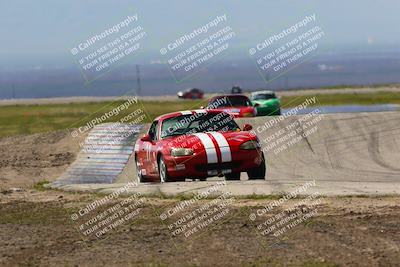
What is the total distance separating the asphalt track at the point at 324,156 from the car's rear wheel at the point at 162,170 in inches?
27.8

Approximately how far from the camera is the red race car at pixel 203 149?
14266mm

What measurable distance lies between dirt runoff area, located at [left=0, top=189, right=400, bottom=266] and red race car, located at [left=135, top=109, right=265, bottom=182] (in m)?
2.26

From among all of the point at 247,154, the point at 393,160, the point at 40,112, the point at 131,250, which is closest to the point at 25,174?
the point at 247,154

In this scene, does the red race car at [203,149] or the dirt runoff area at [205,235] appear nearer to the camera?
the dirt runoff area at [205,235]

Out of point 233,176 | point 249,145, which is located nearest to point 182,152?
point 249,145

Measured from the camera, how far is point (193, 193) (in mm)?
12328

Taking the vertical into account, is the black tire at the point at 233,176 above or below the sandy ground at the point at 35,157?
below

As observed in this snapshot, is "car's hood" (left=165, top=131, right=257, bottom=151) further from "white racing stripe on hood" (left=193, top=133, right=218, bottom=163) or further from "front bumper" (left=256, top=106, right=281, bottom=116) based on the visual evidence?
"front bumper" (left=256, top=106, right=281, bottom=116)

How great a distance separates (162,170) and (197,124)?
1.24 meters

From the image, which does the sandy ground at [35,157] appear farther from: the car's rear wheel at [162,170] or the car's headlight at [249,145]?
the car's headlight at [249,145]

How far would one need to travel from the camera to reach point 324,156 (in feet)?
67.5

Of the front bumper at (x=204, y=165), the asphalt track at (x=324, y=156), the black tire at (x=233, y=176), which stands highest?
the front bumper at (x=204, y=165)

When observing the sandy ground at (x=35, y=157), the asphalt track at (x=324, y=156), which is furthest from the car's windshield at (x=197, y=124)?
the sandy ground at (x=35, y=157)

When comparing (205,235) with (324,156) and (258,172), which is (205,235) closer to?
(258,172)
